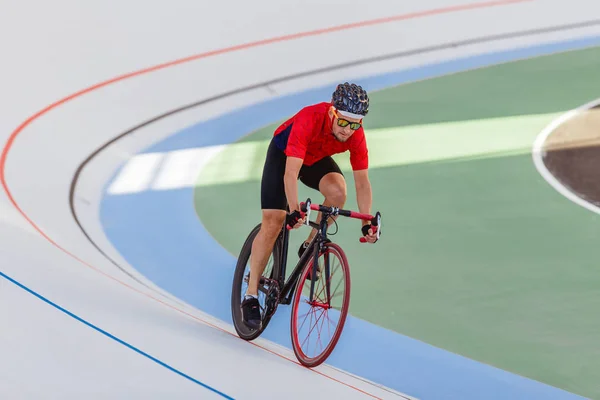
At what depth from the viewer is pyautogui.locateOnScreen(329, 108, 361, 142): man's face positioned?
3888 mm

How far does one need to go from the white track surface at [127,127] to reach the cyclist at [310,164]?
510 millimetres

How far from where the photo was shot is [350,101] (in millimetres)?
3824

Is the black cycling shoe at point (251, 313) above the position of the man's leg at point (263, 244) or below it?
below

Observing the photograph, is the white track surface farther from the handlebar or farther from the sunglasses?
the sunglasses

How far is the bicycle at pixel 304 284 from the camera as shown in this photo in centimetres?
393

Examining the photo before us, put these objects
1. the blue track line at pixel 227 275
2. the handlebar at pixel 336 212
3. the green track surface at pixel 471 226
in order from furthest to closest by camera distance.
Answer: the green track surface at pixel 471 226, the blue track line at pixel 227 275, the handlebar at pixel 336 212

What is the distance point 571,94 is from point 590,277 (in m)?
3.45

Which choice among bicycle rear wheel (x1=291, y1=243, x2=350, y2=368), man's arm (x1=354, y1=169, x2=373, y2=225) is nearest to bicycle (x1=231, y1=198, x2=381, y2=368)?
bicycle rear wheel (x1=291, y1=243, x2=350, y2=368)

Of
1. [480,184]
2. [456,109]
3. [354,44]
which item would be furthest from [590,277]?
[354,44]

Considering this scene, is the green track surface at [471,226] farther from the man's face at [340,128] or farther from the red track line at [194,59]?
the man's face at [340,128]

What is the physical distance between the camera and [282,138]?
4.28 metres

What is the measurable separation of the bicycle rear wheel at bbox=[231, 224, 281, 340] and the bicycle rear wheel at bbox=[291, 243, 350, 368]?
0.53ft

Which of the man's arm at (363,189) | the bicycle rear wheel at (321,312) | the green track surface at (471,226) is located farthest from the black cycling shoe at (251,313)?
the man's arm at (363,189)

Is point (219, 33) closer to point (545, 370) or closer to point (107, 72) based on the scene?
point (107, 72)
